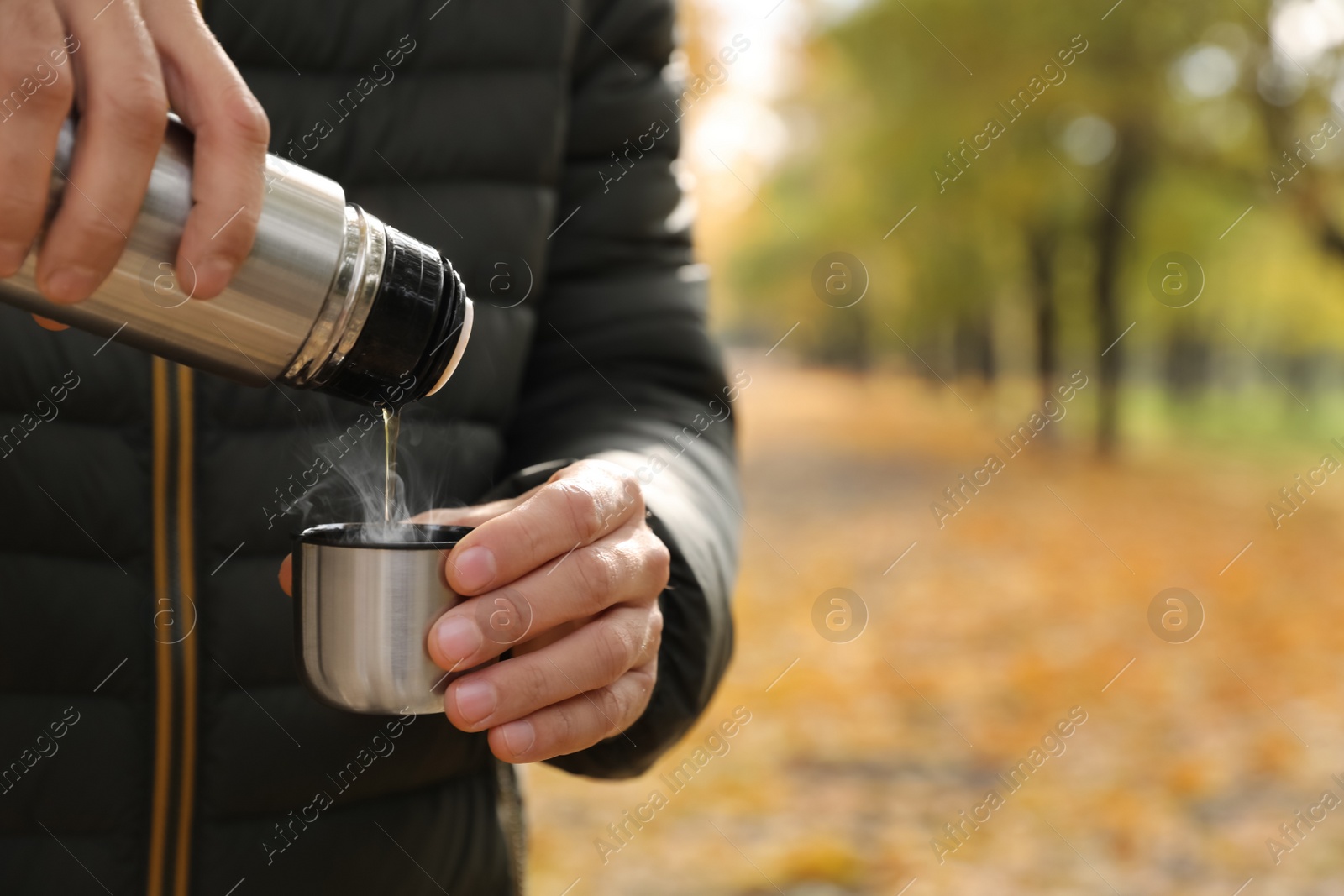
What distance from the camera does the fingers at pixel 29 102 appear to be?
89 cm

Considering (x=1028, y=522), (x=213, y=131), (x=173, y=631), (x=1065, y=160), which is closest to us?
(x=213, y=131)

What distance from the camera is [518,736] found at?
4.10 ft

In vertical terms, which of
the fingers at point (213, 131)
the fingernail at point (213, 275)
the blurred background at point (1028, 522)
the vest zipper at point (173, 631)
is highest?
the fingers at point (213, 131)

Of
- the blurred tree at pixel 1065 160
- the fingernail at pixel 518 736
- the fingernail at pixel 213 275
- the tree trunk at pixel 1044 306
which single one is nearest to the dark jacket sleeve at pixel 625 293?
the fingernail at pixel 518 736

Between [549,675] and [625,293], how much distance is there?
33.5 inches

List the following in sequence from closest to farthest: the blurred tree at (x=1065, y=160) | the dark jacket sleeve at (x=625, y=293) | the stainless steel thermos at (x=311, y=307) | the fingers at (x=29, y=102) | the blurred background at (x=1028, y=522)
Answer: the fingers at (x=29, y=102), the stainless steel thermos at (x=311, y=307), the dark jacket sleeve at (x=625, y=293), the blurred background at (x=1028, y=522), the blurred tree at (x=1065, y=160)

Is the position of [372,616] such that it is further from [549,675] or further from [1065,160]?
[1065,160]

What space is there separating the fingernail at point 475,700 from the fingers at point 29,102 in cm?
60

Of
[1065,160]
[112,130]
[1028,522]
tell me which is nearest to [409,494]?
[112,130]

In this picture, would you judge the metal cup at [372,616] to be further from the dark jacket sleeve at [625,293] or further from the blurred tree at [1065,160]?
the blurred tree at [1065,160]

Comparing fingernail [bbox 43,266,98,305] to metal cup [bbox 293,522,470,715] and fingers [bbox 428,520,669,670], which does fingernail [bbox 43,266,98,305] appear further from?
fingers [bbox 428,520,669,670]

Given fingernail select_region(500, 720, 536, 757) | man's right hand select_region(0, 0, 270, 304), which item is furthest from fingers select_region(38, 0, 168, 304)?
fingernail select_region(500, 720, 536, 757)

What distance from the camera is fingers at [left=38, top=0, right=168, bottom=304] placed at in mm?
935

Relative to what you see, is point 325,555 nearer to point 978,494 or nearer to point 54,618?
point 54,618
